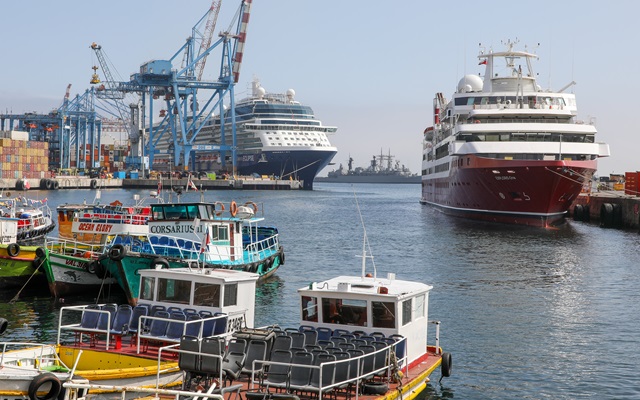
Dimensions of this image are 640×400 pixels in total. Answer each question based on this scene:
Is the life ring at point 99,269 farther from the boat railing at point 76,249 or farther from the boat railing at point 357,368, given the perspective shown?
the boat railing at point 357,368

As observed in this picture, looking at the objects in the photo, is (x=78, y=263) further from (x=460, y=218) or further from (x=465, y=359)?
(x=460, y=218)

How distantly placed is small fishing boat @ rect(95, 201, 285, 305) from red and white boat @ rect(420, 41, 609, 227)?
3379 centimetres

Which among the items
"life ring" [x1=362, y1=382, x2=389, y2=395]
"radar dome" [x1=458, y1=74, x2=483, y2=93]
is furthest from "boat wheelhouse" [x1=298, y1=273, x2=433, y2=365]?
"radar dome" [x1=458, y1=74, x2=483, y2=93]

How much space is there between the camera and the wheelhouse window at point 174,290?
2047cm

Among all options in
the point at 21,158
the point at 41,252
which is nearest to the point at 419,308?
the point at 41,252

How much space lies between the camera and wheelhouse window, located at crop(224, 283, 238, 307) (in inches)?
795

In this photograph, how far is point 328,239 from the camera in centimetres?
6231

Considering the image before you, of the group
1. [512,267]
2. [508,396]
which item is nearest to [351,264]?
[512,267]

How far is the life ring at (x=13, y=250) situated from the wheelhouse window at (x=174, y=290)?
666 inches

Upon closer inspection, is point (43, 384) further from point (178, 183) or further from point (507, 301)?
point (178, 183)

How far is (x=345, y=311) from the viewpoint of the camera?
62.8ft

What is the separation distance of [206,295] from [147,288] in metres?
1.69

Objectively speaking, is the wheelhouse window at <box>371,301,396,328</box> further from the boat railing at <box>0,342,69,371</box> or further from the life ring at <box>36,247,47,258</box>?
the life ring at <box>36,247,47,258</box>

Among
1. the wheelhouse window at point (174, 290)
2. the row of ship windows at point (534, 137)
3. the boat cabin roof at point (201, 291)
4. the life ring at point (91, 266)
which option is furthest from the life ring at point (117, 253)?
the row of ship windows at point (534, 137)
